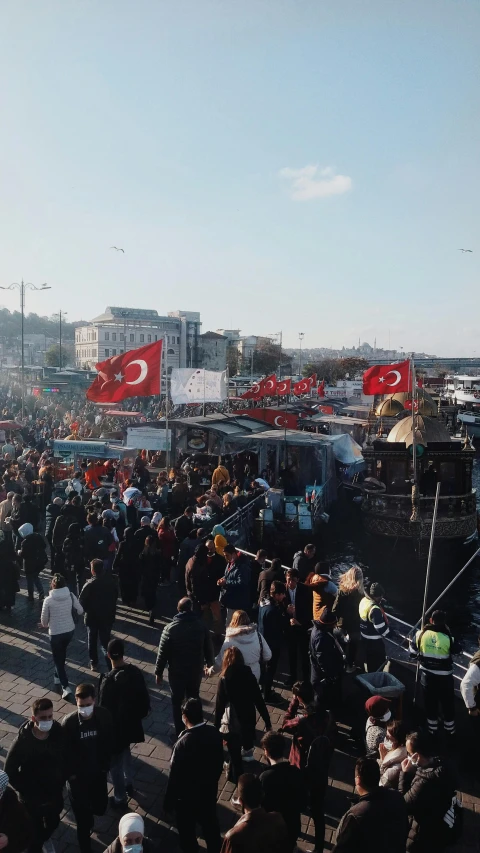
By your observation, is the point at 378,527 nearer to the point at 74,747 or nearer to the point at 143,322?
the point at 74,747

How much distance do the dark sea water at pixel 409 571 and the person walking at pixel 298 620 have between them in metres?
8.68

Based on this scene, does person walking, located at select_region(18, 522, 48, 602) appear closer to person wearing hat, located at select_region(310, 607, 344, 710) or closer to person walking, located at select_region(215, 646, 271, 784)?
person walking, located at select_region(215, 646, 271, 784)

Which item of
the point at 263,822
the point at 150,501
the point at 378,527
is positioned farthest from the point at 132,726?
the point at 378,527

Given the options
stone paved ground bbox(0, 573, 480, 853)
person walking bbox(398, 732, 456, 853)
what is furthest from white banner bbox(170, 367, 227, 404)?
person walking bbox(398, 732, 456, 853)

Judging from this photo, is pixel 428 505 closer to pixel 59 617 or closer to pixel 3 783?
pixel 59 617

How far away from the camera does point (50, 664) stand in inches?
350

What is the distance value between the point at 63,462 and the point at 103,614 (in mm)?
12929

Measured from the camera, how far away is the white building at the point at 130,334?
100375 millimetres

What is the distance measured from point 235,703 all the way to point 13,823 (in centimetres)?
242

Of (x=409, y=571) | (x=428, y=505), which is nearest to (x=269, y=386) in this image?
(x=428, y=505)

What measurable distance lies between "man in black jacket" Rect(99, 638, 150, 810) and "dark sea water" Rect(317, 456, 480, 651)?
470 inches

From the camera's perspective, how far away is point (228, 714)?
6148 millimetres

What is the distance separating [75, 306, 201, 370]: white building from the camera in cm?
10038

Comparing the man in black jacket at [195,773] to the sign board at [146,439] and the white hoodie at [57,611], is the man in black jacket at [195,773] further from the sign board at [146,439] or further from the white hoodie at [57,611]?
the sign board at [146,439]
